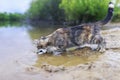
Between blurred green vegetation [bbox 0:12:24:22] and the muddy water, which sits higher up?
blurred green vegetation [bbox 0:12:24:22]

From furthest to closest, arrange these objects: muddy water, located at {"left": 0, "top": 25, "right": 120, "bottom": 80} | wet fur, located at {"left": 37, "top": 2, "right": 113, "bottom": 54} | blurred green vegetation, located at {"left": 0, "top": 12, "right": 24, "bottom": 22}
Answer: blurred green vegetation, located at {"left": 0, "top": 12, "right": 24, "bottom": 22} < wet fur, located at {"left": 37, "top": 2, "right": 113, "bottom": 54} < muddy water, located at {"left": 0, "top": 25, "right": 120, "bottom": 80}

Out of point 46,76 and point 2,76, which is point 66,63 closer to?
point 46,76

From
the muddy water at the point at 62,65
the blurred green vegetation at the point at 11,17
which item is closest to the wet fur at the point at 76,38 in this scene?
the muddy water at the point at 62,65

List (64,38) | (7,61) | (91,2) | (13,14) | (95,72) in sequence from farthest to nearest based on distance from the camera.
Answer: (13,14) < (91,2) < (64,38) < (7,61) < (95,72)

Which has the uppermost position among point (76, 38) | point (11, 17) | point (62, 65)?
point (11, 17)

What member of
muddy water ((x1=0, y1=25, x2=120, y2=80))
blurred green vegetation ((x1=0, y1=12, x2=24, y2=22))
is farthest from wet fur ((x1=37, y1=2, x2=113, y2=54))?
blurred green vegetation ((x1=0, y1=12, x2=24, y2=22))

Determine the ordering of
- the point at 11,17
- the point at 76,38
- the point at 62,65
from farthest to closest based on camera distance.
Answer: the point at 11,17 < the point at 76,38 < the point at 62,65

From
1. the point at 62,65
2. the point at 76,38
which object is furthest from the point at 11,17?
the point at 62,65

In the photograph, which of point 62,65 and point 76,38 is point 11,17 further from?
point 62,65

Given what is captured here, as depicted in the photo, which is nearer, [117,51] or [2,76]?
[2,76]

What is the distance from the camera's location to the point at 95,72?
6.94 metres

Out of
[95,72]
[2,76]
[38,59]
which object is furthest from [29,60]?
[95,72]

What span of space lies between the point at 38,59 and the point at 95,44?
2.58 metres

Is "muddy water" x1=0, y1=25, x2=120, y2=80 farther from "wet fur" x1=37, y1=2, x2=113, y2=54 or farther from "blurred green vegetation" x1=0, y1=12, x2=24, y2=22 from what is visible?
"blurred green vegetation" x1=0, y1=12, x2=24, y2=22
